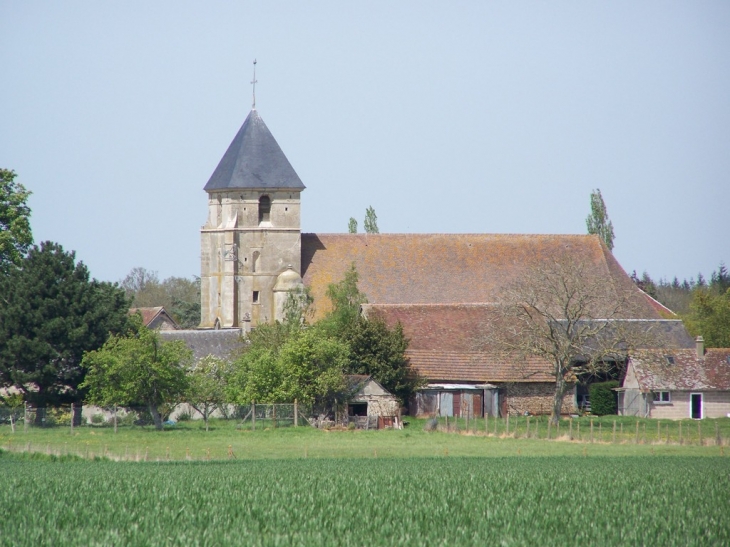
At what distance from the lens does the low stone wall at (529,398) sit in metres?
45.2

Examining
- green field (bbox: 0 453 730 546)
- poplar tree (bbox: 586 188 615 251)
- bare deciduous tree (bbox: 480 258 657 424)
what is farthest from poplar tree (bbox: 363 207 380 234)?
green field (bbox: 0 453 730 546)

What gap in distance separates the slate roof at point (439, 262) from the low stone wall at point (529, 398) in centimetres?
1060

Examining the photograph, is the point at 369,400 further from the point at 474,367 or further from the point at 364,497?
the point at 364,497

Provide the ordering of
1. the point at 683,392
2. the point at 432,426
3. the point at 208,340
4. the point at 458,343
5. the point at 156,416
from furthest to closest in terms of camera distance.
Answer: the point at 208,340
the point at 458,343
the point at 683,392
the point at 156,416
the point at 432,426

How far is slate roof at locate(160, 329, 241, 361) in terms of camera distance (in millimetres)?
51119

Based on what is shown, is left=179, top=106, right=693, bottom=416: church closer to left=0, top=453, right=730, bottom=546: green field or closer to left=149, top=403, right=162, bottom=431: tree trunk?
left=149, top=403, right=162, bottom=431: tree trunk

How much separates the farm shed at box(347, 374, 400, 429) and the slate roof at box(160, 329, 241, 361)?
9.94 m

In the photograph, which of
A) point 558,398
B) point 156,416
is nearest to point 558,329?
point 558,398

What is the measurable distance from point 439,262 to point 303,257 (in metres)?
7.12

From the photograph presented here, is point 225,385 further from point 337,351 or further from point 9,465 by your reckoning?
point 9,465

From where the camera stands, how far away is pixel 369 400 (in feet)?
138

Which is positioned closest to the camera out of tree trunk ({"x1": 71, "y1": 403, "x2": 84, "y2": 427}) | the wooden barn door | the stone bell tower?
tree trunk ({"x1": 71, "y1": 403, "x2": 84, "y2": 427})

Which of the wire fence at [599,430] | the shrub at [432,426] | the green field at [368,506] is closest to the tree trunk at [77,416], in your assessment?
the shrub at [432,426]

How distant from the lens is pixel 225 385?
146 feet
